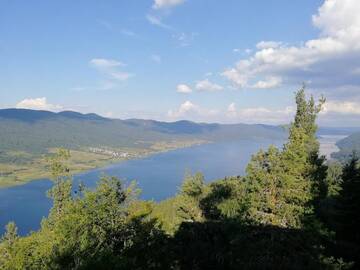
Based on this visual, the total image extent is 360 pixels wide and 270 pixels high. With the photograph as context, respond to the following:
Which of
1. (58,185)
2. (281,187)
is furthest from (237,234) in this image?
(58,185)

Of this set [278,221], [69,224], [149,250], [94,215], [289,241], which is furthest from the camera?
[278,221]

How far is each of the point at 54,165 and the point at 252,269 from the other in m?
36.4

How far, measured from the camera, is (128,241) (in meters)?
22.3

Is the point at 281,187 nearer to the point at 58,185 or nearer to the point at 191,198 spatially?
the point at 58,185

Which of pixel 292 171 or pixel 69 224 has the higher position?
pixel 292 171

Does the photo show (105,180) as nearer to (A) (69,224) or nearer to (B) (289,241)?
(A) (69,224)

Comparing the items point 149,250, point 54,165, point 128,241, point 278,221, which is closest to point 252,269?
point 149,250

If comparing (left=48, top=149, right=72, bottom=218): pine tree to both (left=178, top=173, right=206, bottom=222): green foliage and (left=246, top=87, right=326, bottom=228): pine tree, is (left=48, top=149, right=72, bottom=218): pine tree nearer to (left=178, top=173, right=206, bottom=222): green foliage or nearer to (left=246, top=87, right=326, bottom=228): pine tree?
(left=178, top=173, right=206, bottom=222): green foliage

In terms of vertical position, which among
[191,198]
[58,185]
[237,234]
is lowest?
[191,198]

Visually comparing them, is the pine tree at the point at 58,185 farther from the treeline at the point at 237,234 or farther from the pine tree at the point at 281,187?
the pine tree at the point at 281,187

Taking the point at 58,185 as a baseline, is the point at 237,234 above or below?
above

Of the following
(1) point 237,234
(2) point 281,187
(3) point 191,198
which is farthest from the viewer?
(3) point 191,198

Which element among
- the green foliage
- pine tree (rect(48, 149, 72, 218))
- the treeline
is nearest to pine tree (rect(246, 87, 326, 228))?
the treeline

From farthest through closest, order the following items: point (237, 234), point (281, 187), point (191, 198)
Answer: point (191, 198), point (281, 187), point (237, 234)
